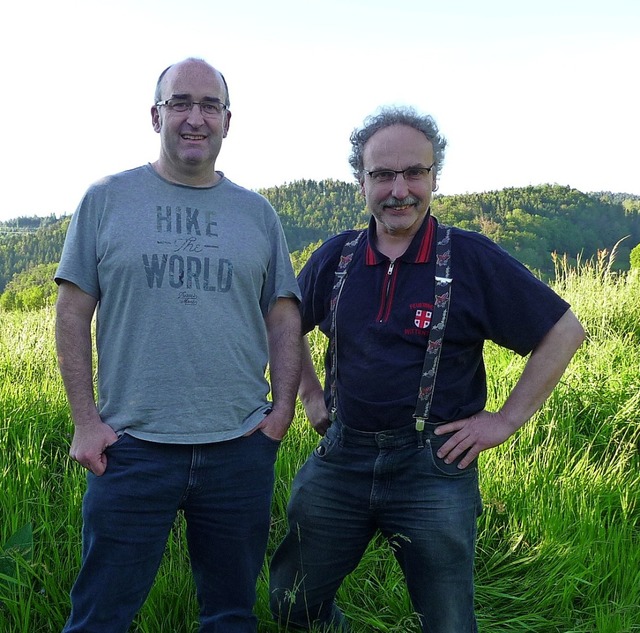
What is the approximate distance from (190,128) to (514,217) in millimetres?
46728

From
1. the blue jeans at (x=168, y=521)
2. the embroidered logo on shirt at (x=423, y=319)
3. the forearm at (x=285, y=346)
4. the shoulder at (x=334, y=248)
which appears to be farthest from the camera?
the shoulder at (x=334, y=248)

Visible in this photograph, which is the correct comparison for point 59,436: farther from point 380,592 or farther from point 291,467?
point 380,592

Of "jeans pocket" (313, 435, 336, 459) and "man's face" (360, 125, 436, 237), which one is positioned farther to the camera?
Answer: "jeans pocket" (313, 435, 336, 459)

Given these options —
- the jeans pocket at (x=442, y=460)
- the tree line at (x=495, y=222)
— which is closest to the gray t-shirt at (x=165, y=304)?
the jeans pocket at (x=442, y=460)

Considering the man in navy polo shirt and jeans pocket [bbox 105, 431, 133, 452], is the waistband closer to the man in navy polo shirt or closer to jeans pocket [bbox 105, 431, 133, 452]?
the man in navy polo shirt

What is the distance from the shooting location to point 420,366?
2324mm

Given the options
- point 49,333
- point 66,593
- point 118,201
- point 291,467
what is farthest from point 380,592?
point 49,333

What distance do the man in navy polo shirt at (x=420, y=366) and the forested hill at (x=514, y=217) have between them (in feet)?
52.9

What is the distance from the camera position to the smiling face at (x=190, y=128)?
2295mm

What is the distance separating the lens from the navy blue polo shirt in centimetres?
233

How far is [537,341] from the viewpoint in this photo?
92.7 inches

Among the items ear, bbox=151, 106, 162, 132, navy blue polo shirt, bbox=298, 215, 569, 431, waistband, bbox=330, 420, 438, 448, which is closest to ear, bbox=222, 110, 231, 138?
ear, bbox=151, 106, 162, 132

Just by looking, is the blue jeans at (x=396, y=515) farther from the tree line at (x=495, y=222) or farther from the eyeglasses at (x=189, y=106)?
the tree line at (x=495, y=222)

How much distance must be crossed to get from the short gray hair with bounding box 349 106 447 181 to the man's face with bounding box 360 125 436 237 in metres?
→ 0.03
